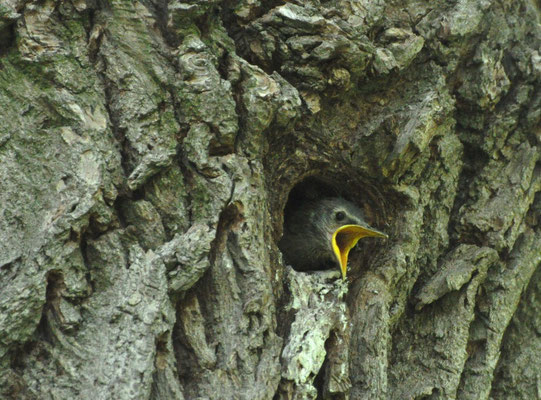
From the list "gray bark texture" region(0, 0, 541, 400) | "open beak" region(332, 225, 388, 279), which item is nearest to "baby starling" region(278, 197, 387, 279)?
"open beak" region(332, 225, 388, 279)

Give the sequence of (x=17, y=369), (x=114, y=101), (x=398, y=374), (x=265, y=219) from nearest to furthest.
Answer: (x=17, y=369), (x=114, y=101), (x=265, y=219), (x=398, y=374)

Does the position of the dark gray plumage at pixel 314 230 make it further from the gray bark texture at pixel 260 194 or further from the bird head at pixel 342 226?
the gray bark texture at pixel 260 194

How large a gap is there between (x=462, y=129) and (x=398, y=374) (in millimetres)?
1324

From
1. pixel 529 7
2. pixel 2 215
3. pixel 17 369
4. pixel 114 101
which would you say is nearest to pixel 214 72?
pixel 114 101

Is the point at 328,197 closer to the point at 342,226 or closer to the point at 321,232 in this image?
the point at 321,232

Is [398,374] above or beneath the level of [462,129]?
beneath

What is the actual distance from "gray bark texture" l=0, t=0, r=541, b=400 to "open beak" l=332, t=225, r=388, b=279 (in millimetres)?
80

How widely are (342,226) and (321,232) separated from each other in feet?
1.26

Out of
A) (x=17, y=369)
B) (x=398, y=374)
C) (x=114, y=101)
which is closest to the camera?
(x=17, y=369)

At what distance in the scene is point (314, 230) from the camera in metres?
4.14

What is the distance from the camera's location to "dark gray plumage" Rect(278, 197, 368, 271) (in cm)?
388

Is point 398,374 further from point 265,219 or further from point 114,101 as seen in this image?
point 114,101

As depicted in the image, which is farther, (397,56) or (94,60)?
(397,56)

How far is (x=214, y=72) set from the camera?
2.57 meters
